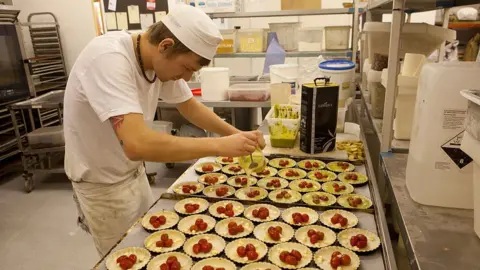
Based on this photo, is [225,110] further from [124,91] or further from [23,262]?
[124,91]

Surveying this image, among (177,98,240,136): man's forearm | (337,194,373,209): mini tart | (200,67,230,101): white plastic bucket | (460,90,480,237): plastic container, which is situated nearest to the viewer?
(460,90,480,237): plastic container

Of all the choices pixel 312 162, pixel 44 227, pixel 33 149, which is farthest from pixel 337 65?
pixel 33 149

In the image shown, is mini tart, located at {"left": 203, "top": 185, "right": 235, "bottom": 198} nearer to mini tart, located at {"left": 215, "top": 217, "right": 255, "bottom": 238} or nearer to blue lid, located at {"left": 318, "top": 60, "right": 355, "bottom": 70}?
mini tart, located at {"left": 215, "top": 217, "right": 255, "bottom": 238}

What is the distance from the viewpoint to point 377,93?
6.11 feet

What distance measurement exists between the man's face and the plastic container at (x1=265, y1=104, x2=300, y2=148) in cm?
65

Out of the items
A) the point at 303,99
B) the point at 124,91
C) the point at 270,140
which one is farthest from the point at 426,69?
the point at 270,140

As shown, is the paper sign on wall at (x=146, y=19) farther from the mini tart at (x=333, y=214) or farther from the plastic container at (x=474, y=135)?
the plastic container at (x=474, y=135)

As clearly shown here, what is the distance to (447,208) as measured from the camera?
1.02m

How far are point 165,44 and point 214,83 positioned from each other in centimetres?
203

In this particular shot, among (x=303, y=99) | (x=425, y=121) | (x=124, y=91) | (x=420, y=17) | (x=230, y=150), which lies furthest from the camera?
(x=420, y=17)

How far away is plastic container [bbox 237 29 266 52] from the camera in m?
3.82

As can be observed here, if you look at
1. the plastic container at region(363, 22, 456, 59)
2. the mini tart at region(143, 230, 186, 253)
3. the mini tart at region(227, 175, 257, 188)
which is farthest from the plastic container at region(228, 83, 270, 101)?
the mini tart at region(143, 230, 186, 253)

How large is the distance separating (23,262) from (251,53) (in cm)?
274

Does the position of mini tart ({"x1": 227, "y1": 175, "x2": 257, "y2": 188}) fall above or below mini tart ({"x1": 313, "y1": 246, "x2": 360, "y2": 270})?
above
